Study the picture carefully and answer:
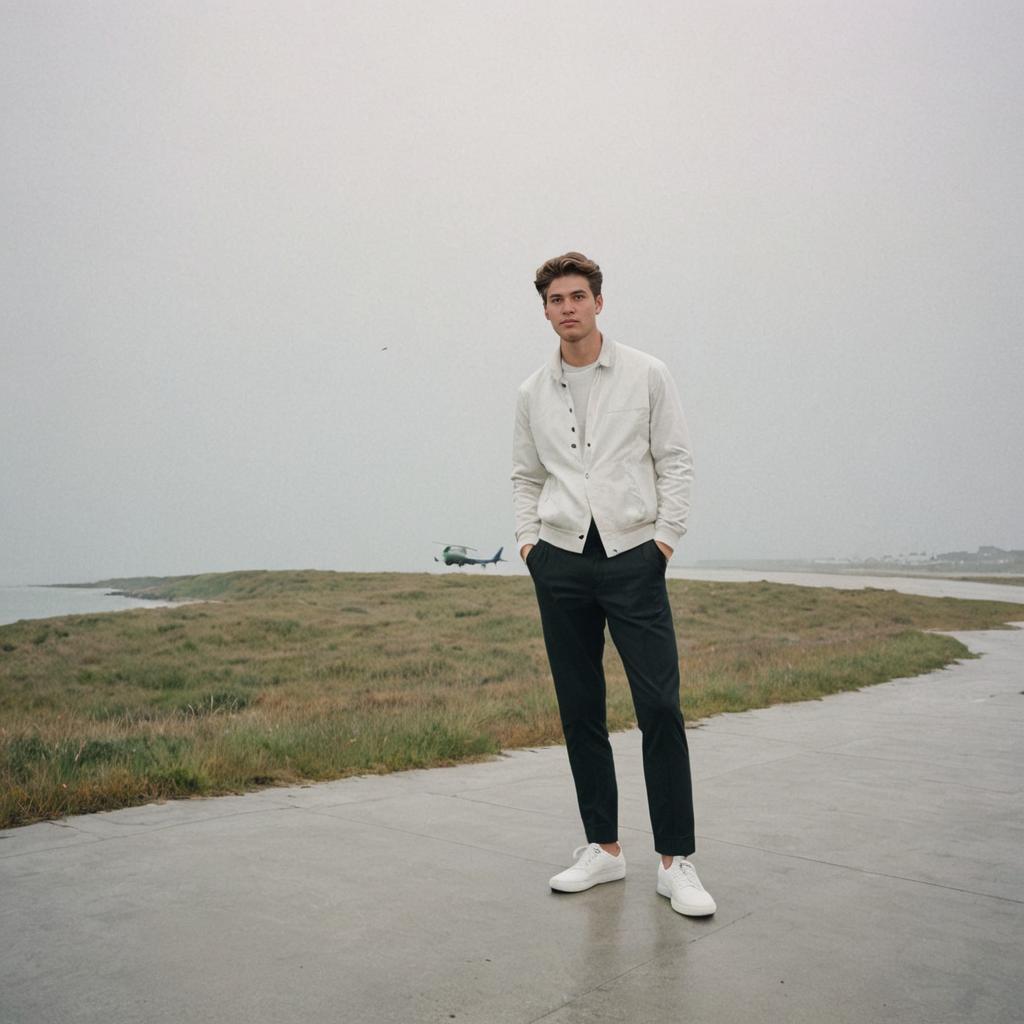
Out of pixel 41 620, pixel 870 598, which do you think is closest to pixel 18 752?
pixel 41 620

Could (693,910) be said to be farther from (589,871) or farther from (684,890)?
(589,871)

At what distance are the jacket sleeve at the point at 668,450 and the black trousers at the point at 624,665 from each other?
5.8 inches

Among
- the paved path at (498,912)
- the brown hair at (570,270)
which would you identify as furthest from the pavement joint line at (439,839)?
the brown hair at (570,270)

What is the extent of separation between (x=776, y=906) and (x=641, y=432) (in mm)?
1538

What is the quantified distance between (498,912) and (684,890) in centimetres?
56

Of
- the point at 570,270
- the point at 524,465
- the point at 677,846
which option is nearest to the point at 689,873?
the point at 677,846

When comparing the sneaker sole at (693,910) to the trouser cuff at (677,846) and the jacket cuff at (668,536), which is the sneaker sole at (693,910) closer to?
the trouser cuff at (677,846)

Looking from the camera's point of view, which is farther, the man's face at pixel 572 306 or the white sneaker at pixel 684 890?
the man's face at pixel 572 306

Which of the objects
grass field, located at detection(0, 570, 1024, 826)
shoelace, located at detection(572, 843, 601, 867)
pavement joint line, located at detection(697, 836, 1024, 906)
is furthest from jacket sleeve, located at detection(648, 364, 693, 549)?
grass field, located at detection(0, 570, 1024, 826)

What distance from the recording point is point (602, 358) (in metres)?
3.38

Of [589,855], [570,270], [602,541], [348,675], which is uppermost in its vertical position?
[570,270]

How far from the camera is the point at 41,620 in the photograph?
3023 cm

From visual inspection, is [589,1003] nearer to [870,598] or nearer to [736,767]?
[736,767]

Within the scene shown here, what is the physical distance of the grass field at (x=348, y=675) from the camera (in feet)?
16.6
